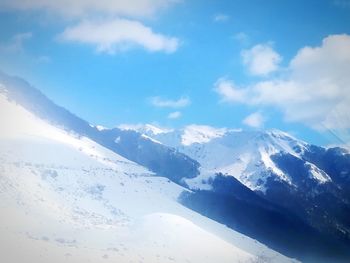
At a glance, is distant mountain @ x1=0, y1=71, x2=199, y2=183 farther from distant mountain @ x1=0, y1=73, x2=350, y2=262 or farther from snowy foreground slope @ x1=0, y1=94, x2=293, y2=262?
snowy foreground slope @ x1=0, y1=94, x2=293, y2=262

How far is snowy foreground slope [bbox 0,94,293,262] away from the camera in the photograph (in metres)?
50.5

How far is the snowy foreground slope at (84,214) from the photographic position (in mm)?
50531

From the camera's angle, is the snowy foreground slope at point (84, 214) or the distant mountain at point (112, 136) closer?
the snowy foreground slope at point (84, 214)

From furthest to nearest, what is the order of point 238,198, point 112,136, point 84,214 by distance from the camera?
point 112,136 → point 238,198 → point 84,214

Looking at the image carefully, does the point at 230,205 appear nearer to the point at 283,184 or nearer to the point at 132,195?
the point at 132,195

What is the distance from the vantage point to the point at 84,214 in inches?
2586

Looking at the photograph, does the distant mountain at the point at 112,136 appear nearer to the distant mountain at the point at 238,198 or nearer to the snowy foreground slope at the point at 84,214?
the distant mountain at the point at 238,198

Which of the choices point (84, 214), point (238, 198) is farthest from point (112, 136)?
point (84, 214)

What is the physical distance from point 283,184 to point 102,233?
150m

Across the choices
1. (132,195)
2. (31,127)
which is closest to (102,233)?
(132,195)

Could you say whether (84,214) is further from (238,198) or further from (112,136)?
(112,136)

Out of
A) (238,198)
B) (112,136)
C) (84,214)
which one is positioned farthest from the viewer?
(112,136)

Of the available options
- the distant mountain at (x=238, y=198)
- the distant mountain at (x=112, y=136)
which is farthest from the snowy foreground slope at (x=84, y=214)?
the distant mountain at (x=112, y=136)

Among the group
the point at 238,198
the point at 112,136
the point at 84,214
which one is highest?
the point at 112,136
